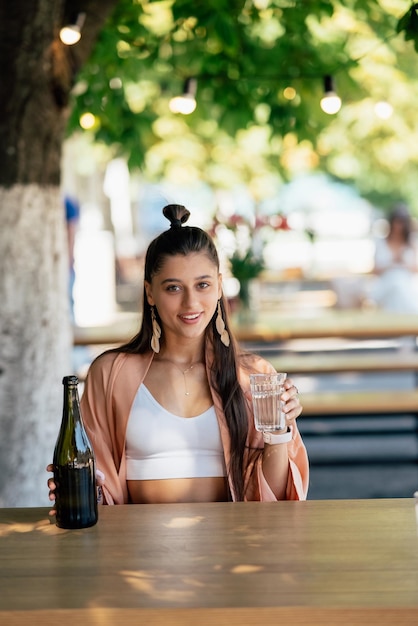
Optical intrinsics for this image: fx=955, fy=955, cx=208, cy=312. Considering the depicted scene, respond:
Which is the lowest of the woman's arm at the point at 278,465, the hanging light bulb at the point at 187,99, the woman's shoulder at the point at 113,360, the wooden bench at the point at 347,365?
the woman's arm at the point at 278,465

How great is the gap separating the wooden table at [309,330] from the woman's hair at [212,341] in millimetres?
3401

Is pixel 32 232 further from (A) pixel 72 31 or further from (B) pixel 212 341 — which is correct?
(B) pixel 212 341

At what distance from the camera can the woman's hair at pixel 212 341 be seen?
2936mm

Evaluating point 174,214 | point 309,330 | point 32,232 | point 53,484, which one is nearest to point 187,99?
point 32,232

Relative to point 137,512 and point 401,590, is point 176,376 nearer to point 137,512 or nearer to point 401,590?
point 137,512

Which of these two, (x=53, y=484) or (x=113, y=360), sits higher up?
(x=113, y=360)

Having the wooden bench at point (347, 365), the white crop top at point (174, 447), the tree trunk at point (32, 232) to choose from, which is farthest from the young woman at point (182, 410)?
the wooden bench at point (347, 365)

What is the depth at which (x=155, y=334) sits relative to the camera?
311cm

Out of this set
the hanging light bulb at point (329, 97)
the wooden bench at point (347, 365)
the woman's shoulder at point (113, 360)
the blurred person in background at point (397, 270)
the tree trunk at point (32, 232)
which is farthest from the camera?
the blurred person in background at point (397, 270)

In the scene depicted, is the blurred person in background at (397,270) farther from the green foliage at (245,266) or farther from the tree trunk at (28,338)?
the tree trunk at (28,338)

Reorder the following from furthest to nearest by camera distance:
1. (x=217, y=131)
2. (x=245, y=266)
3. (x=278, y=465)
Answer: (x=217, y=131) → (x=245, y=266) → (x=278, y=465)

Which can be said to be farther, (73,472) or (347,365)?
(347,365)

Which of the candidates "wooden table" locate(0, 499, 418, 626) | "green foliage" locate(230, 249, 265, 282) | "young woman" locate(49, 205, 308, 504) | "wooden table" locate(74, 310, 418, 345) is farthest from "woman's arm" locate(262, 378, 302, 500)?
"green foliage" locate(230, 249, 265, 282)

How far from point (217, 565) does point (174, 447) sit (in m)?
0.88
